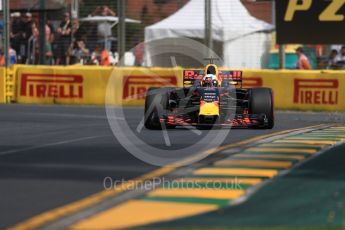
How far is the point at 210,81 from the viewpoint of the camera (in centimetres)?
1413

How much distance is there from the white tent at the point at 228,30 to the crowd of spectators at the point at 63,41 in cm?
139

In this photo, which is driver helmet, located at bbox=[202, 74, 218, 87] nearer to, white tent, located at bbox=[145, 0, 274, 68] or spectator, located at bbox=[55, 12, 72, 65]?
white tent, located at bbox=[145, 0, 274, 68]

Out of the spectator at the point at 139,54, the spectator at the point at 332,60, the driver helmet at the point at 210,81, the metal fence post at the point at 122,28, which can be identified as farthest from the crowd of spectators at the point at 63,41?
the driver helmet at the point at 210,81

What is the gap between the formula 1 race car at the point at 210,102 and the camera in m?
13.9

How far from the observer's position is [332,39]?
21172mm

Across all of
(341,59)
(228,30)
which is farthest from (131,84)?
(341,59)

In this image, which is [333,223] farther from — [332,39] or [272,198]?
[332,39]

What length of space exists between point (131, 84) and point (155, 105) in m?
7.93

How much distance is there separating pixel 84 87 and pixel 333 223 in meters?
16.4

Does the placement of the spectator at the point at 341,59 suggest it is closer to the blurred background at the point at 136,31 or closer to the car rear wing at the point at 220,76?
the blurred background at the point at 136,31

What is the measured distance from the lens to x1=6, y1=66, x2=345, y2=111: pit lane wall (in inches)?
798

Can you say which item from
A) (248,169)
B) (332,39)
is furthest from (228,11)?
(248,169)

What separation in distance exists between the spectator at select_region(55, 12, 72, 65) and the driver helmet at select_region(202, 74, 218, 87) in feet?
37.1

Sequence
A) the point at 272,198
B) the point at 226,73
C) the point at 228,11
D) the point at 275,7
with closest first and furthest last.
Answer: the point at 272,198 < the point at 226,73 < the point at 275,7 < the point at 228,11
